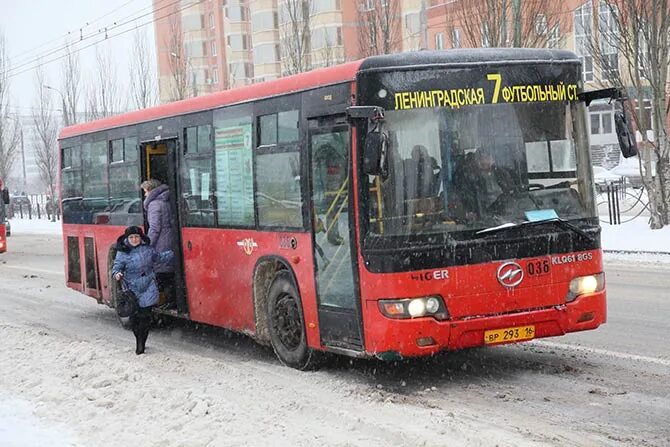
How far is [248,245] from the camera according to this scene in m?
10.3

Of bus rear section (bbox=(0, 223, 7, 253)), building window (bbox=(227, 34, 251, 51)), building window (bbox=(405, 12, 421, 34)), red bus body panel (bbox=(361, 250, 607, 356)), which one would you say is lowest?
red bus body panel (bbox=(361, 250, 607, 356))

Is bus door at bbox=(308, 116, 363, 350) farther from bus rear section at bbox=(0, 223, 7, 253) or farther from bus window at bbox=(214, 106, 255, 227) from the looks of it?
bus rear section at bbox=(0, 223, 7, 253)

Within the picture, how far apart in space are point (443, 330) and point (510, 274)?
2.41 ft

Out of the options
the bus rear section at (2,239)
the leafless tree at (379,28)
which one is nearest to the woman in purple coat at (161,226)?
the bus rear section at (2,239)

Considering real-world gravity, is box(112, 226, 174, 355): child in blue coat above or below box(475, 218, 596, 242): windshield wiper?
below

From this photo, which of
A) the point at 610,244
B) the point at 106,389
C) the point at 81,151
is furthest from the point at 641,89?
the point at 106,389

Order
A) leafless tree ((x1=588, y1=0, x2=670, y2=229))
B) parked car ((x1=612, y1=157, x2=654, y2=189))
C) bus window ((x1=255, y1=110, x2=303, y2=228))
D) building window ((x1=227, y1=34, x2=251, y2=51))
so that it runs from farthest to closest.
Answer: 1. building window ((x1=227, y1=34, x2=251, y2=51))
2. parked car ((x1=612, y1=157, x2=654, y2=189))
3. leafless tree ((x1=588, y1=0, x2=670, y2=229))
4. bus window ((x1=255, y1=110, x2=303, y2=228))

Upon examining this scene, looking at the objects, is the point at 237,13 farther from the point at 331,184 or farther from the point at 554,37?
the point at 331,184

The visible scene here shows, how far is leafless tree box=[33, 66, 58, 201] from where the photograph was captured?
2255 inches

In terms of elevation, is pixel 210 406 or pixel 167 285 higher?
pixel 167 285

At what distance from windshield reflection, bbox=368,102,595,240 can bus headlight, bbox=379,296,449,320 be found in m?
0.55

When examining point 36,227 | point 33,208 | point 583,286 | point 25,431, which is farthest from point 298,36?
point 25,431

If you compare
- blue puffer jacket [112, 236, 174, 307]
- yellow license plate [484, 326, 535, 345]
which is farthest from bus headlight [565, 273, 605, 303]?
blue puffer jacket [112, 236, 174, 307]

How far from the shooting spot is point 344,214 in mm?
8492
